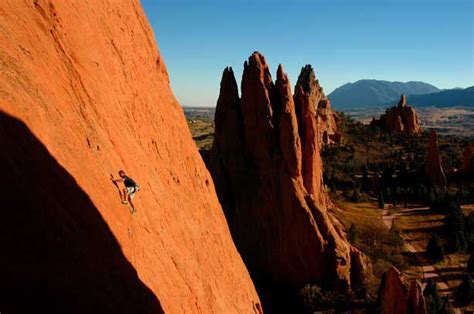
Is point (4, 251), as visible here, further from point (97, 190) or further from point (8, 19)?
point (8, 19)

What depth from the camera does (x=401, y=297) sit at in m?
26.2

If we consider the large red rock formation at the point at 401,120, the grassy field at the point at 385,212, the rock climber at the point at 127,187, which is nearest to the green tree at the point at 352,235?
the grassy field at the point at 385,212

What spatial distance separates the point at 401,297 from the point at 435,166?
211 ft

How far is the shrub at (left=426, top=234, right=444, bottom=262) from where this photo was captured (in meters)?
45.6

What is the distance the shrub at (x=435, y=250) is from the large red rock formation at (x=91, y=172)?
1456 inches

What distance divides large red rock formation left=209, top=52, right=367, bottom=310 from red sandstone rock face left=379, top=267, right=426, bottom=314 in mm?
5346

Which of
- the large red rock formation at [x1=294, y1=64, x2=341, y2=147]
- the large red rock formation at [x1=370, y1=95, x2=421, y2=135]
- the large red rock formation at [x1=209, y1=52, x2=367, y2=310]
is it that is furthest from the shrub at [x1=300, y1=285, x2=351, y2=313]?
the large red rock formation at [x1=370, y1=95, x2=421, y2=135]

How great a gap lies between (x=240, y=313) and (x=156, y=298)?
30.6 feet

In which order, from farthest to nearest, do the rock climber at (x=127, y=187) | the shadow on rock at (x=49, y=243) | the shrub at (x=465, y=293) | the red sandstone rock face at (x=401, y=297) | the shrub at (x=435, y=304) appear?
the shrub at (x=465, y=293)
the shrub at (x=435, y=304)
the red sandstone rock face at (x=401, y=297)
the rock climber at (x=127, y=187)
the shadow on rock at (x=49, y=243)

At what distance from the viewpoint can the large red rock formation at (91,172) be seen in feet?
24.0

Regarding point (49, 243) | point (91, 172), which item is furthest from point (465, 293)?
point (49, 243)

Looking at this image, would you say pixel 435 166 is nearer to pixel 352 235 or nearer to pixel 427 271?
pixel 427 271

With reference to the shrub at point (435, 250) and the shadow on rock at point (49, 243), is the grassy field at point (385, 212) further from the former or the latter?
the shadow on rock at point (49, 243)

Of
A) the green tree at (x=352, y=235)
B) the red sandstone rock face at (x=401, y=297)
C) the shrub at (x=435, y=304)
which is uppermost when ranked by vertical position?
the red sandstone rock face at (x=401, y=297)
